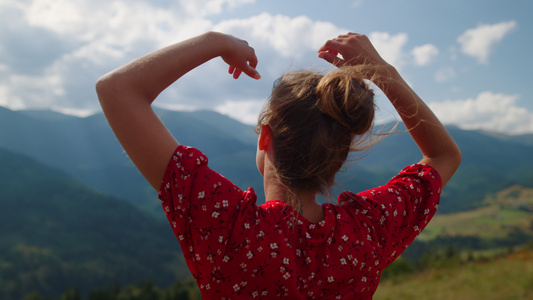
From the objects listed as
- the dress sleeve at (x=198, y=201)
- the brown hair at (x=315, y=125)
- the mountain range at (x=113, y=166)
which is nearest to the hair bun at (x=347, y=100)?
the brown hair at (x=315, y=125)

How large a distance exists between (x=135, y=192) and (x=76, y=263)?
76215 millimetres

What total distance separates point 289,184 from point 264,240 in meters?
0.24

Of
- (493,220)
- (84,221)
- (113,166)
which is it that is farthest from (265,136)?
(113,166)

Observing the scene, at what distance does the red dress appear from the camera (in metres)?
1.10

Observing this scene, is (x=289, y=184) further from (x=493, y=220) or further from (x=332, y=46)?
(x=493, y=220)

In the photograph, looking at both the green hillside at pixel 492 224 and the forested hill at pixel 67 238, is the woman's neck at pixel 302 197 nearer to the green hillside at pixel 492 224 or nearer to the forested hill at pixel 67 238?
the forested hill at pixel 67 238

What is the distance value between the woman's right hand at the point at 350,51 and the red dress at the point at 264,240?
1.84 ft

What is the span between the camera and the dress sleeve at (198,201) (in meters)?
1.09

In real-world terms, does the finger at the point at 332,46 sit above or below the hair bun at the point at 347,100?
above

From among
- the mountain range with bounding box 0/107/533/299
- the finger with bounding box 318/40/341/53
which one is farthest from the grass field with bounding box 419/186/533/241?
the finger with bounding box 318/40/341/53

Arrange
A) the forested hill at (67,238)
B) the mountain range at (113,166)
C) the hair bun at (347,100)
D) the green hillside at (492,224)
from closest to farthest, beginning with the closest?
the hair bun at (347,100) → the forested hill at (67,238) → the green hillside at (492,224) → the mountain range at (113,166)

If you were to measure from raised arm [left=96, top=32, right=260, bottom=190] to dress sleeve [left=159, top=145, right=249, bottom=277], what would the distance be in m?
0.04

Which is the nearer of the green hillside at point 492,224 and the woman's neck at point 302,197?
the woman's neck at point 302,197

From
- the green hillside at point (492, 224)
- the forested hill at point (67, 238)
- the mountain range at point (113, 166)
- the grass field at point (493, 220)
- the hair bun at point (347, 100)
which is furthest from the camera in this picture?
the mountain range at point (113, 166)
